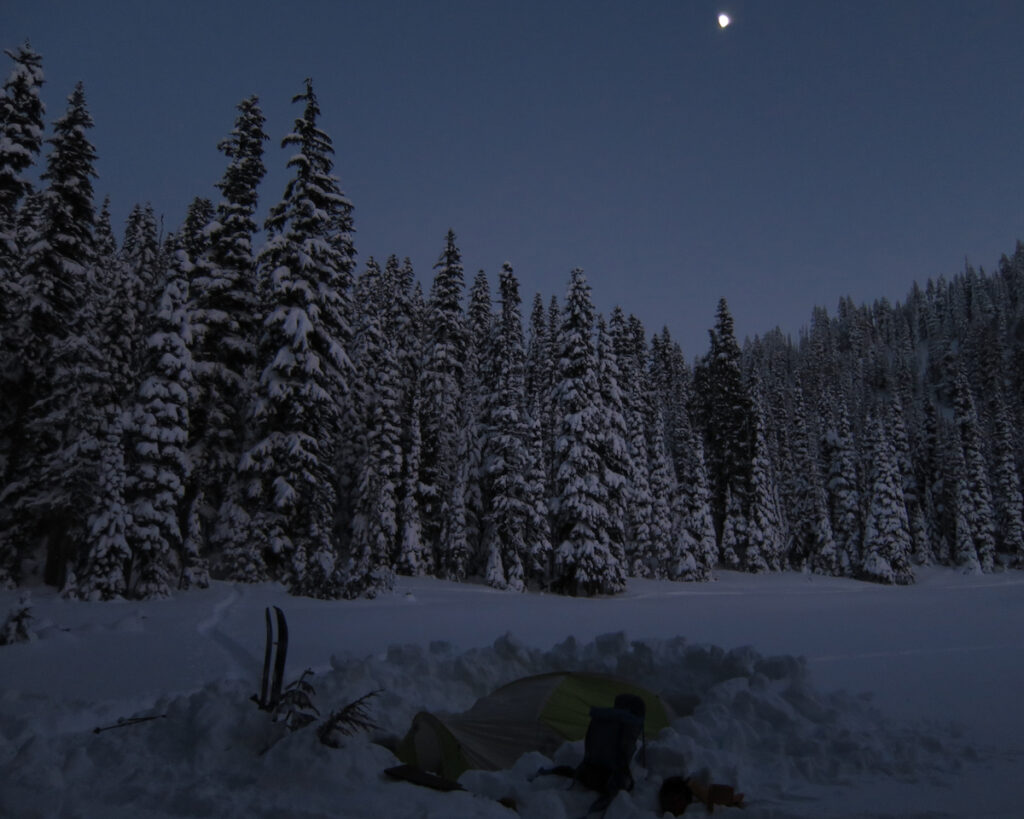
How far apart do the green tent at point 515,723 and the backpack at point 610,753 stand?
1.62 meters

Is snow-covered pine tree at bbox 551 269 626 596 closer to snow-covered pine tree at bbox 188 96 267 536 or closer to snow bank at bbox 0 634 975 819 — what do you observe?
snow-covered pine tree at bbox 188 96 267 536

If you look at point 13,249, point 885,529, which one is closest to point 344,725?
point 13,249

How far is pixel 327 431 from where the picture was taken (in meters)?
27.1


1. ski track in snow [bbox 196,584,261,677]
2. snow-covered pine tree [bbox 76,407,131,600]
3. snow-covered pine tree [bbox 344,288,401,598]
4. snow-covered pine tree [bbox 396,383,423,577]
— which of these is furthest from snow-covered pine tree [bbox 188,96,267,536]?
snow-covered pine tree [bbox 396,383,423,577]

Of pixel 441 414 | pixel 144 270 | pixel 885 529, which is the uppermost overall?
pixel 144 270

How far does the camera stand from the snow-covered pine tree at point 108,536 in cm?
1678

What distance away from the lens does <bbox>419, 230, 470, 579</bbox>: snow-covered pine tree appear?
110 ft

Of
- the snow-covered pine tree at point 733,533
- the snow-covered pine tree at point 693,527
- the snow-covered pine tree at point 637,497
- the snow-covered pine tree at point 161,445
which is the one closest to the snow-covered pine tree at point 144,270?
the snow-covered pine tree at point 161,445

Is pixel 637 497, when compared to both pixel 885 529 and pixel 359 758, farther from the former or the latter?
pixel 359 758

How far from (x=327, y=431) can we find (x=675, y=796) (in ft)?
77.6

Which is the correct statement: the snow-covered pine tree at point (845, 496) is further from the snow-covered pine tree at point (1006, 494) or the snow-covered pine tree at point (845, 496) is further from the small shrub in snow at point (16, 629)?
the small shrub in snow at point (16, 629)

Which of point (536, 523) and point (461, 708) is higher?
point (536, 523)

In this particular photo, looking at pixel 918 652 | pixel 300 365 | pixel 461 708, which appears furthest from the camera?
pixel 300 365

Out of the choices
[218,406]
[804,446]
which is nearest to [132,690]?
[218,406]
